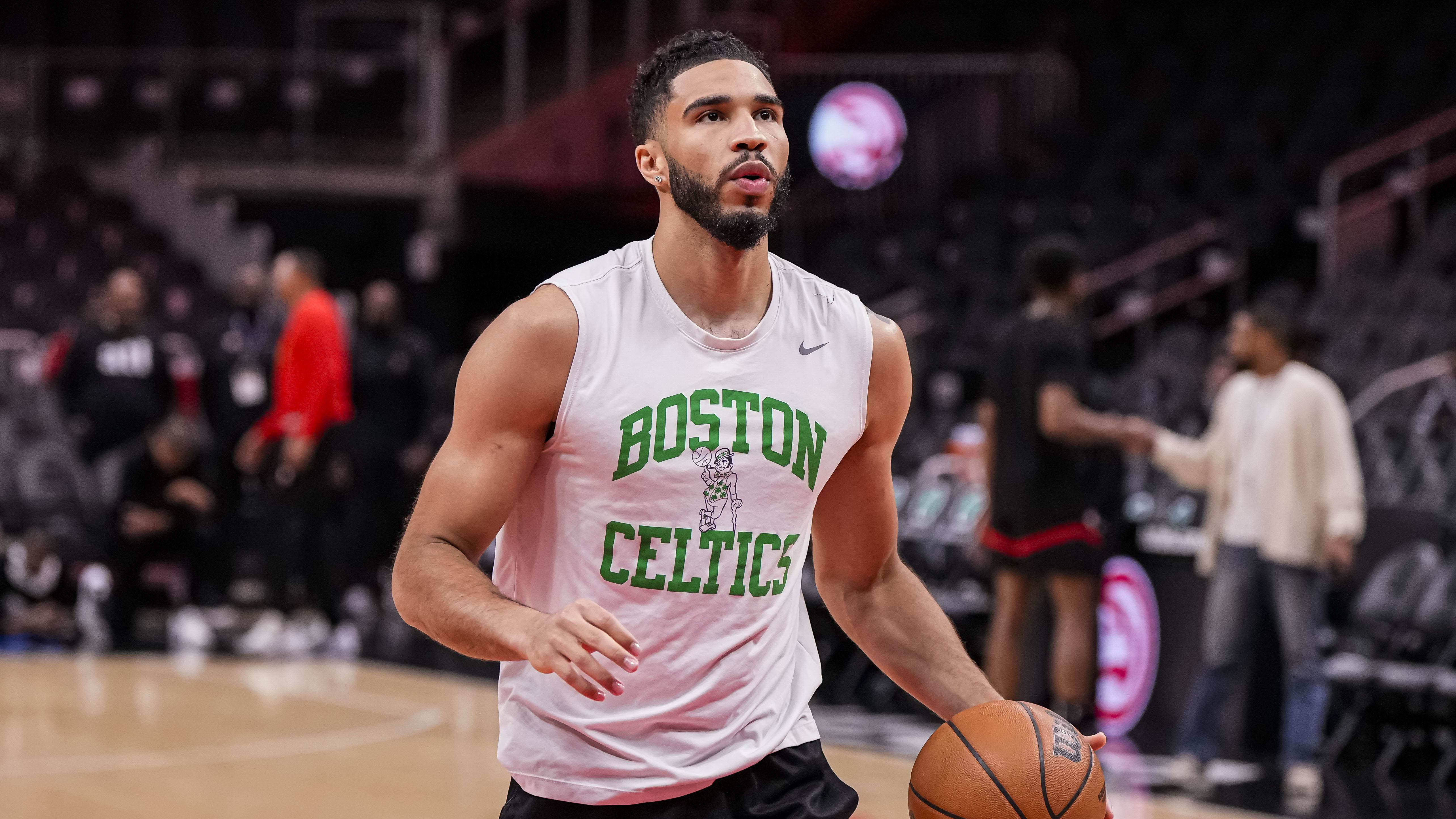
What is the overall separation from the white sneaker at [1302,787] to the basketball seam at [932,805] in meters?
3.81

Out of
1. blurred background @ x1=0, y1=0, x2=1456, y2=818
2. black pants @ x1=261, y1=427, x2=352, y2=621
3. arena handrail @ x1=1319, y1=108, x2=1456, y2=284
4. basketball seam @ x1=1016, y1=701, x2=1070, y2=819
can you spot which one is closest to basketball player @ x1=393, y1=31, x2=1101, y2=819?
basketball seam @ x1=1016, y1=701, x2=1070, y2=819

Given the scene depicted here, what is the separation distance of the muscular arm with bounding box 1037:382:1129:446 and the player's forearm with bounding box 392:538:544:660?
13.2 feet

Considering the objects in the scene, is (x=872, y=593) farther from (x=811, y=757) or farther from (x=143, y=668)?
(x=143, y=668)

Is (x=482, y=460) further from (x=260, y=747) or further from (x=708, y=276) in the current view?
(x=260, y=747)

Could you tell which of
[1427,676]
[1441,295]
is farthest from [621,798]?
[1441,295]

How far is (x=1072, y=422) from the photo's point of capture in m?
5.88

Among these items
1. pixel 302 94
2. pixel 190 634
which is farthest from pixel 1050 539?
pixel 302 94

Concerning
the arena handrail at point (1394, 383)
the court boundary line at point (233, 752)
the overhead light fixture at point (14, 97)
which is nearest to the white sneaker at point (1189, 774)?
the court boundary line at point (233, 752)

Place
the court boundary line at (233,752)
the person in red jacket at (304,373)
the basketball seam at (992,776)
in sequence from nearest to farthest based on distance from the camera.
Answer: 1. the basketball seam at (992,776)
2. the court boundary line at (233,752)
3. the person in red jacket at (304,373)

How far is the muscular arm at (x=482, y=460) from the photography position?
2.09 meters

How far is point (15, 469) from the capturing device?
31.9ft

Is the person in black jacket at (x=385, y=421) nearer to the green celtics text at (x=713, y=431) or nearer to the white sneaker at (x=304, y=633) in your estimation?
the white sneaker at (x=304, y=633)

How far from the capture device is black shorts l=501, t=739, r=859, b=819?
2266mm

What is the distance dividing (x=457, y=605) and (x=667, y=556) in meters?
0.32
